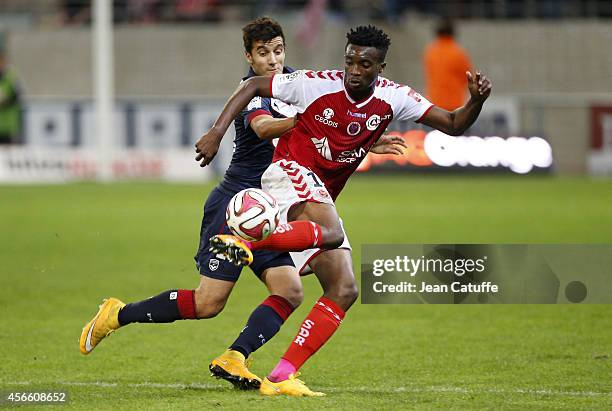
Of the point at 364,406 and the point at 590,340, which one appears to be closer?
the point at 364,406

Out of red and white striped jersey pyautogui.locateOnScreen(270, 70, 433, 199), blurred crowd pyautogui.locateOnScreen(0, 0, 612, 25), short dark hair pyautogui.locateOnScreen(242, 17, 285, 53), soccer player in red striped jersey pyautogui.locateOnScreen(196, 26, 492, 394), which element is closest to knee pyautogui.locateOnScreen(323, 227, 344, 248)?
soccer player in red striped jersey pyautogui.locateOnScreen(196, 26, 492, 394)

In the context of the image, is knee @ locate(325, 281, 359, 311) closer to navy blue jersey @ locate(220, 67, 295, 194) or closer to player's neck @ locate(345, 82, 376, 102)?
navy blue jersey @ locate(220, 67, 295, 194)

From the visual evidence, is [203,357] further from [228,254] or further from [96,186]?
[96,186]

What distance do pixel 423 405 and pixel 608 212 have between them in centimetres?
1158

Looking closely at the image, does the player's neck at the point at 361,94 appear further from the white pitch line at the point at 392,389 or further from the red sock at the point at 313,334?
the white pitch line at the point at 392,389

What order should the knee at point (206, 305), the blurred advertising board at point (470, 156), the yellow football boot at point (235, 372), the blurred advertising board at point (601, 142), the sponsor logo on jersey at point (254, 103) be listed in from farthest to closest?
1. the blurred advertising board at point (601, 142)
2. the blurred advertising board at point (470, 156)
3. the knee at point (206, 305)
4. the sponsor logo on jersey at point (254, 103)
5. the yellow football boot at point (235, 372)

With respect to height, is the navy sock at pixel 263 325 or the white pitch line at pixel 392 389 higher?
the navy sock at pixel 263 325

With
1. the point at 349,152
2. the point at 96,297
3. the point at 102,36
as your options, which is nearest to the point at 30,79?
the point at 102,36

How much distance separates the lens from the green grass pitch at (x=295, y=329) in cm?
613

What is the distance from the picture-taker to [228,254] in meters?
5.64

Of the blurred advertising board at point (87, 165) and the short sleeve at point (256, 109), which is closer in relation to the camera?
the short sleeve at point (256, 109)

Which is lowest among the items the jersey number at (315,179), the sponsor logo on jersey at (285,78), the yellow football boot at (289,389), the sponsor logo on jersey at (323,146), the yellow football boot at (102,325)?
the yellow football boot at (289,389)

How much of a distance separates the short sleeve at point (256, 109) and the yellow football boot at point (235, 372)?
1.21m

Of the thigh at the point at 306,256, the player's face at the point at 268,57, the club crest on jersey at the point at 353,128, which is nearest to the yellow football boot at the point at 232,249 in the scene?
the thigh at the point at 306,256
